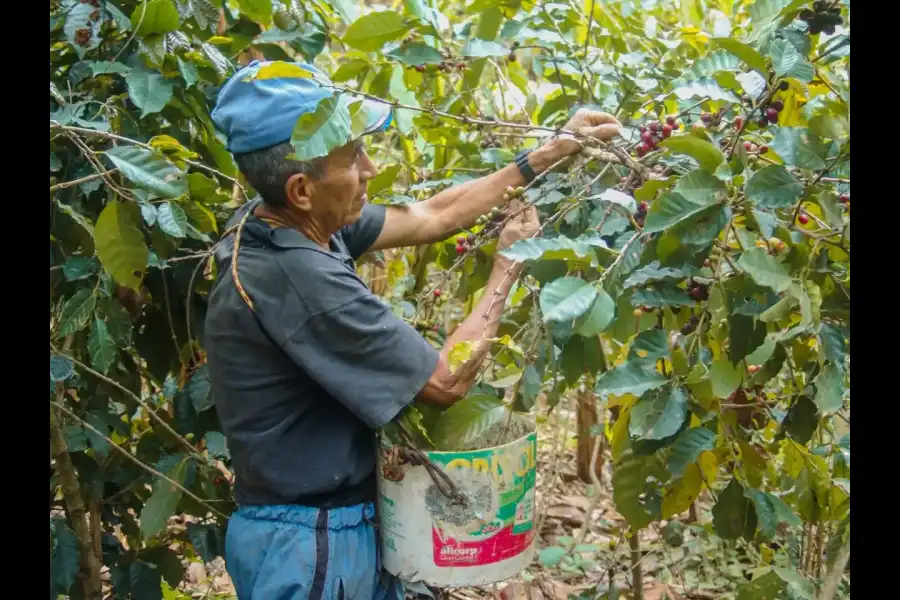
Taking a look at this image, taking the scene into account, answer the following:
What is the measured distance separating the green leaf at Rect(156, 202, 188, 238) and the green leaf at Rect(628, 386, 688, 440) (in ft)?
3.17

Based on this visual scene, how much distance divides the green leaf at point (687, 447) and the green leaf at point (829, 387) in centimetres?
22

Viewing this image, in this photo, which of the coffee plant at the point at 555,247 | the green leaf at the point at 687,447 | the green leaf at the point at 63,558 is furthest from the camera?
the green leaf at the point at 63,558

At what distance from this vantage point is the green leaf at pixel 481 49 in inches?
71.8

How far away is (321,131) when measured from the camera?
1.26 metres

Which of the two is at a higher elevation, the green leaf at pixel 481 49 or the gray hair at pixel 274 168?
the green leaf at pixel 481 49

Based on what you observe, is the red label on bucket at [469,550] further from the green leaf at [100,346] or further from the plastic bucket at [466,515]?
the green leaf at [100,346]

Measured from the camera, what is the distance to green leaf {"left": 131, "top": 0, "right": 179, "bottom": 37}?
1825 millimetres

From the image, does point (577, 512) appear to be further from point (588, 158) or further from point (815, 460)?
point (588, 158)

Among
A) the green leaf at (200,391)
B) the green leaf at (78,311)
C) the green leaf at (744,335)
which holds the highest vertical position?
the green leaf at (744,335)

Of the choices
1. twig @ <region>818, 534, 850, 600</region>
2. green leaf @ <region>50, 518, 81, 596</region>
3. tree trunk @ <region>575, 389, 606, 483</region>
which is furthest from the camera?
tree trunk @ <region>575, 389, 606, 483</region>

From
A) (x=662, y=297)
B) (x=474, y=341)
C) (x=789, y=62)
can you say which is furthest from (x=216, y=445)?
(x=789, y=62)

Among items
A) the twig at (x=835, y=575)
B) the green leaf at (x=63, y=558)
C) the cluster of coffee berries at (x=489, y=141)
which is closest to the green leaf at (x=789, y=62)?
the twig at (x=835, y=575)

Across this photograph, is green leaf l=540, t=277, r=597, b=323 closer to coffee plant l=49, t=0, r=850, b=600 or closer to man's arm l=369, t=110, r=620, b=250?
coffee plant l=49, t=0, r=850, b=600

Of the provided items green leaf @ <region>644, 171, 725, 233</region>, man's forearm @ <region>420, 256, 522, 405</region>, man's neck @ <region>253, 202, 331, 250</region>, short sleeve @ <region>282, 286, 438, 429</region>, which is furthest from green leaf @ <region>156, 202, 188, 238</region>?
green leaf @ <region>644, 171, 725, 233</region>
